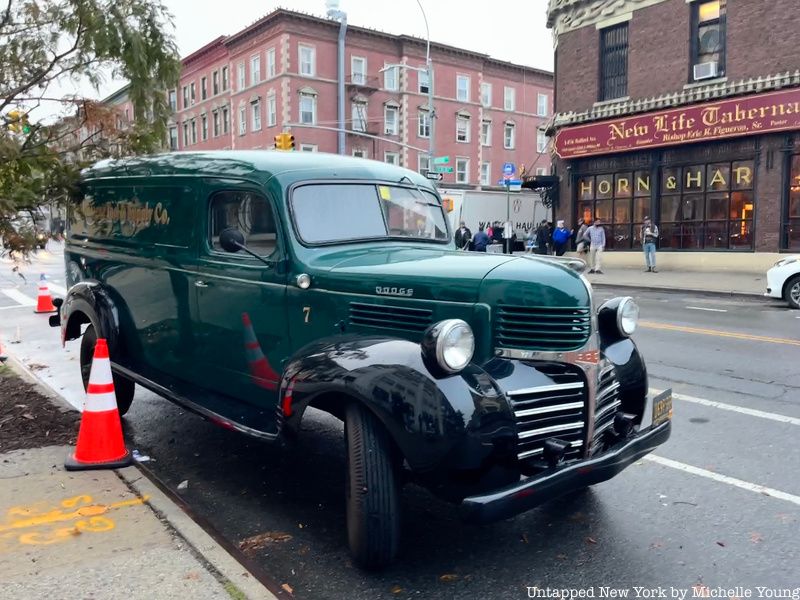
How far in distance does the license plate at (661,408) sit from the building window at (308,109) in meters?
Result: 42.2

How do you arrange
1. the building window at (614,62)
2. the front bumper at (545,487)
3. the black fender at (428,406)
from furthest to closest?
the building window at (614,62) < the black fender at (428,406) < the front bumper at (545,487)

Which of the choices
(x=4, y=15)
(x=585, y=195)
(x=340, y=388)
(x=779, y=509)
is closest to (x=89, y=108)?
(x=4, y=15)

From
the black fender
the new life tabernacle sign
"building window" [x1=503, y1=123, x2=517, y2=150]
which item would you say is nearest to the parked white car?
the new life tabernacle sign

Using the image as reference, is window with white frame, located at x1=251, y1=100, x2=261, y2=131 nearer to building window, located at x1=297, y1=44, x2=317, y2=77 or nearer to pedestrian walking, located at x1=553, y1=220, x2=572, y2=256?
building window, located at x1=297, y1=44, x2=317, y2=77

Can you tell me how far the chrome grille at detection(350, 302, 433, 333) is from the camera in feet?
12.0

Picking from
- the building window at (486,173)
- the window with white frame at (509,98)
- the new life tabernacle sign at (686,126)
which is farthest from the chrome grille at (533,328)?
the window with white frame at (509,98)

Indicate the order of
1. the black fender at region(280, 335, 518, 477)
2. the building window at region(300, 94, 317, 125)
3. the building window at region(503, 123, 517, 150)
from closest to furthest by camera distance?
the black fender at region(280, 335, 518, 477)
the building window at region(300, 94, 317, 125)
the building window at region(503, 123, 517, 150)

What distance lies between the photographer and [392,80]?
47688 mm

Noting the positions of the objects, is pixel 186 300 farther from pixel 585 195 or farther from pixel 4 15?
pixel 585 195

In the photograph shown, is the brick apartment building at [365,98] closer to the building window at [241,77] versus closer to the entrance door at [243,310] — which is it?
the building window at [241,77]

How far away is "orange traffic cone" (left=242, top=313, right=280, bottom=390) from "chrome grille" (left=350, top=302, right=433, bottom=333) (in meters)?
0.82

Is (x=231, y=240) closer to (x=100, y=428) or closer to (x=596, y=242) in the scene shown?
(x=100, y=428)

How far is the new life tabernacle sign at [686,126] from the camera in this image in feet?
63.6

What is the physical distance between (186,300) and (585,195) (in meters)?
22.0
